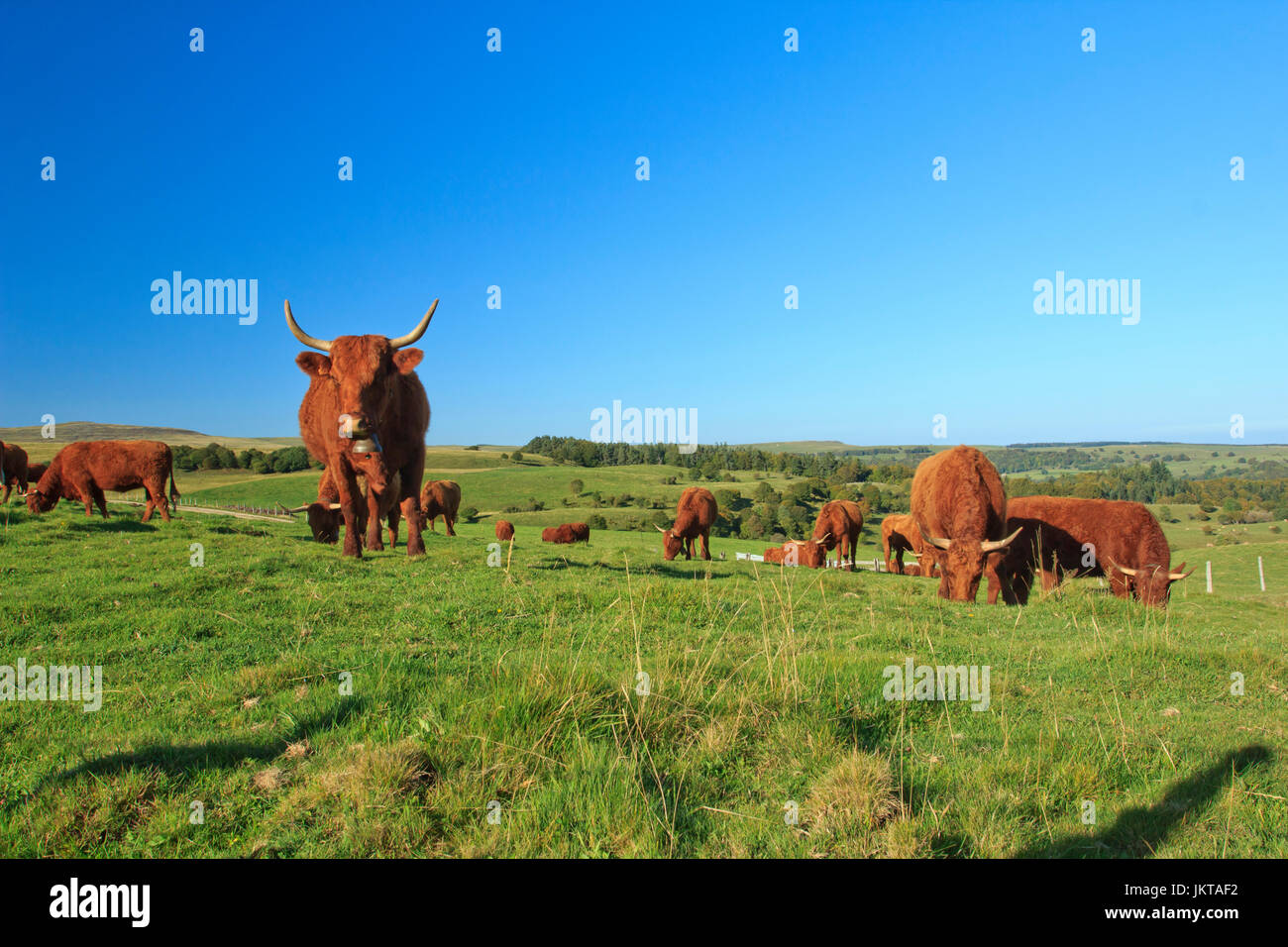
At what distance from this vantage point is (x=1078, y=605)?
11664 mm

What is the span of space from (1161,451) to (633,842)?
706 ft

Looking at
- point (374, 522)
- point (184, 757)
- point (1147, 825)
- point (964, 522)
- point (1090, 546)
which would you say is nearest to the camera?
point (1147, 825)

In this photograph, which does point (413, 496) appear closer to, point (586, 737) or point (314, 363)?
point (314, 363)

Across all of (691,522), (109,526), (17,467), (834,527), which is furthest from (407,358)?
(17,467)

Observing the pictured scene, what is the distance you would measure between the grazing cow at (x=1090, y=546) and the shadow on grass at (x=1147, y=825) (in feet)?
43.4

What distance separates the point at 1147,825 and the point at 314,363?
12.4 m

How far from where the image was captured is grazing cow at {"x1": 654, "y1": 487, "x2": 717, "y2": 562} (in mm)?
25734

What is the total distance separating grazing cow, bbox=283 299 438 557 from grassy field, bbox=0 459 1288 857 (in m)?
3.54

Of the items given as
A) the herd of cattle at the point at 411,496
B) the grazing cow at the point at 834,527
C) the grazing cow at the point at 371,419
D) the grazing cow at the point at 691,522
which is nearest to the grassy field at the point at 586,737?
the grazing cow at the point at 371,419

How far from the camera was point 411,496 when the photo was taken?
12805mm

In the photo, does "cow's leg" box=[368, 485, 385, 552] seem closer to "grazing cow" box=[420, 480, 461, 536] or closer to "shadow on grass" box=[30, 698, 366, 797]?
"shadow on grass" box=[30, 698, 366, 797]

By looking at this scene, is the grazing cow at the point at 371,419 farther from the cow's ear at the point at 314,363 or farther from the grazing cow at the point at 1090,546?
the grazing cow at the point at 1090,546

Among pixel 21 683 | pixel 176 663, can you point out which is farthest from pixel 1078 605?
pixel 21 683

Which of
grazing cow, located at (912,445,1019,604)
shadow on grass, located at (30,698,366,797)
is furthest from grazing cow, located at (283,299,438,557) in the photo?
grazing cow, located at (912,445,1019,604)
